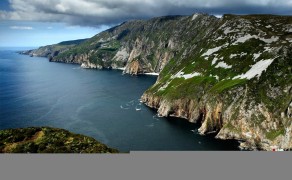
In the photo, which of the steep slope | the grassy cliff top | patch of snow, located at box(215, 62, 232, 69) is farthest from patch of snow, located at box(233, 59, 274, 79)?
the grassy cliff top

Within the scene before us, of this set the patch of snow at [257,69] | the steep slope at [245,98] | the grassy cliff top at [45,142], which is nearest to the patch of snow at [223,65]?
the steep slope at [245,98]

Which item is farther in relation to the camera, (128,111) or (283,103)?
(128,111)

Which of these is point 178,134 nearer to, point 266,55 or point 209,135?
point 209,135

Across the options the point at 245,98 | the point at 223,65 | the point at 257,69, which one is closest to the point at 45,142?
the point at 245,98

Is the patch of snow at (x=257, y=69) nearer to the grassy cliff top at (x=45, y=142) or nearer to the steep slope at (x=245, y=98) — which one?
the steep slope at (x=245, y=98)

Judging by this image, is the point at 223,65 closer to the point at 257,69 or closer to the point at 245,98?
the point at 257,69

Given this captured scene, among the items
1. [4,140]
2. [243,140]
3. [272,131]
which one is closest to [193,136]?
[243,140]

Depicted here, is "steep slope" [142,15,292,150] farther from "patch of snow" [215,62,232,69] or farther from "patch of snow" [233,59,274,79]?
"patch of snow" [215,62,232,69]
